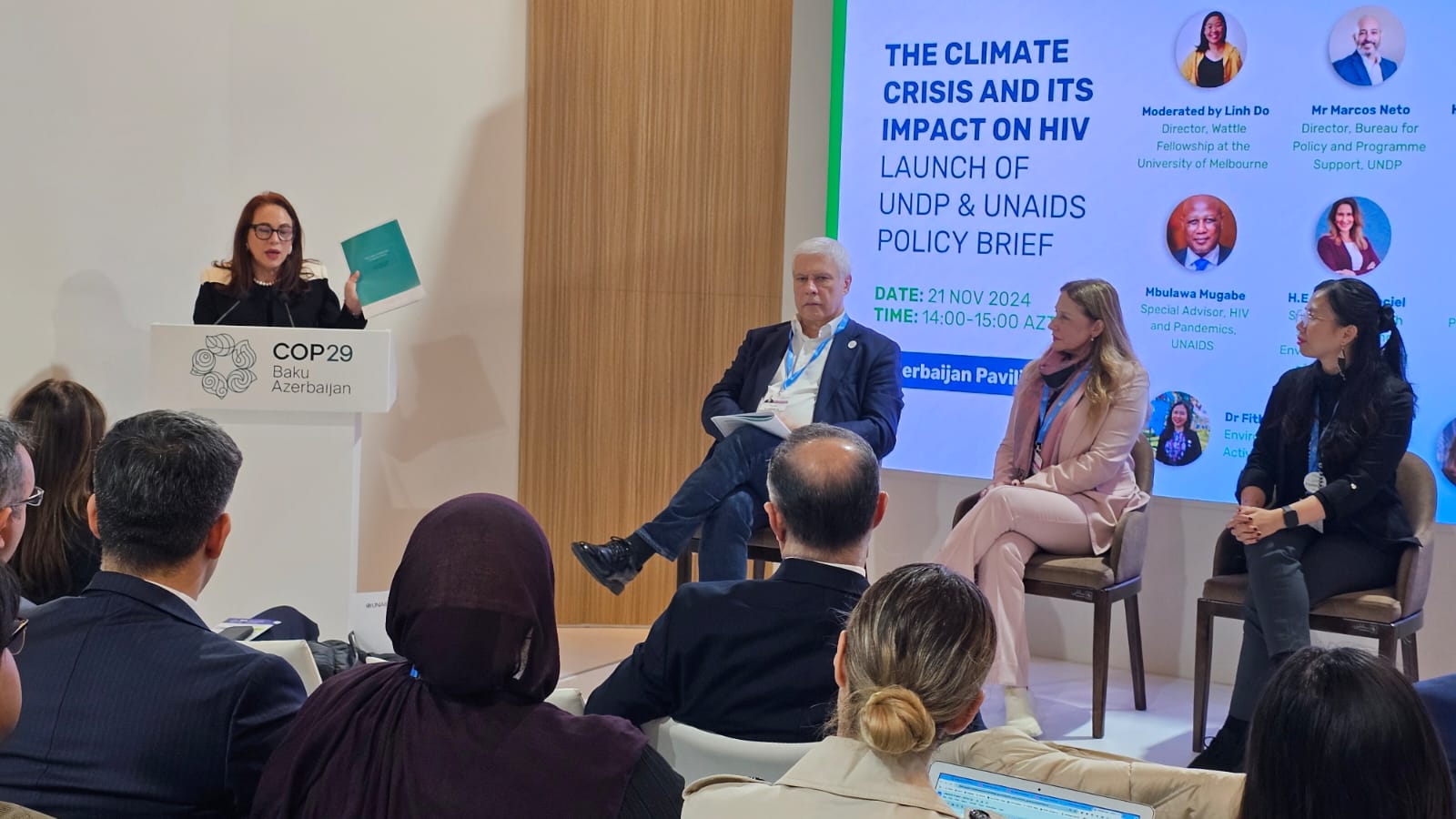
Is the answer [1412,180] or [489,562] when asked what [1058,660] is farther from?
[489,562]

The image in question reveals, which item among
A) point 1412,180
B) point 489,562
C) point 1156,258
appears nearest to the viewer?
point 489,562

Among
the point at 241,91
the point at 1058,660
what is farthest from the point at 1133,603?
the point at 241,91

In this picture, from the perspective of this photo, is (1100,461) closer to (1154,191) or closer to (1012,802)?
(1154,191)

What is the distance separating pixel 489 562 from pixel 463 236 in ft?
13.1

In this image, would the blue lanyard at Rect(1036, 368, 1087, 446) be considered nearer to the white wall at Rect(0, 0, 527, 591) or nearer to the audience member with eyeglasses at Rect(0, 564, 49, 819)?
the white wall at Rect(0, 0, 527, 591)

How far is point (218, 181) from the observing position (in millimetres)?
5145

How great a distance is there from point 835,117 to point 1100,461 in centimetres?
177

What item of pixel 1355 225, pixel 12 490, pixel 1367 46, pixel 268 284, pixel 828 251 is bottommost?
pixel 12 490

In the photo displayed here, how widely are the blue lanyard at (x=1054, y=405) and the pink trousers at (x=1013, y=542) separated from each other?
277 mm

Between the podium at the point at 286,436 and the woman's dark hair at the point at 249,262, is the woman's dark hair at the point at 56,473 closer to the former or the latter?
the podium at the point at 286,436

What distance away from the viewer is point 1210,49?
4441mm

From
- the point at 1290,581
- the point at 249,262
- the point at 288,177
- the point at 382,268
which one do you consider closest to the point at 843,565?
the point at 1290,581

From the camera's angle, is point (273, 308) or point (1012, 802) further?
point (273, 308)

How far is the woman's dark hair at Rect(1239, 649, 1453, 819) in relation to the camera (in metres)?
1.33
